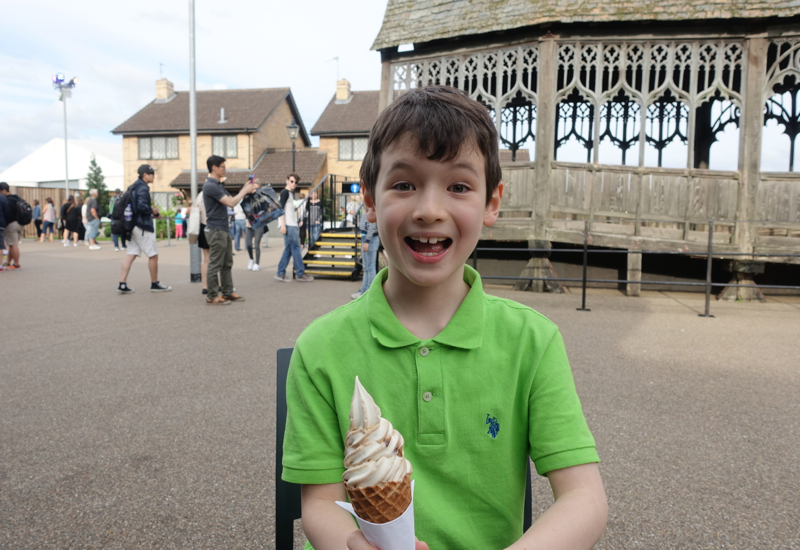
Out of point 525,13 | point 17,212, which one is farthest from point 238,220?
point 525,13

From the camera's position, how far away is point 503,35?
36.5 feet

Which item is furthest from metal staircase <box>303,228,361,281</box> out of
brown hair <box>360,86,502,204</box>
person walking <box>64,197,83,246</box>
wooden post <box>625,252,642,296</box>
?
person walking <box>64,197,83,246</box>

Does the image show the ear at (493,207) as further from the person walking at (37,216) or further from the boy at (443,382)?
the person walking at (37,216)

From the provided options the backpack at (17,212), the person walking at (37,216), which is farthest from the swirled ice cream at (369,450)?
the person walking at (37,216)

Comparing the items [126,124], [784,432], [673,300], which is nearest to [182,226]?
[126,124]

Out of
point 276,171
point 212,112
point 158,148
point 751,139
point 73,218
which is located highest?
point 212,112

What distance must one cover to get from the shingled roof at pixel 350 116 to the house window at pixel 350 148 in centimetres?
74

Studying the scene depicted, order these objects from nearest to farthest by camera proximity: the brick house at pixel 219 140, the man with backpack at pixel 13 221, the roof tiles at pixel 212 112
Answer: the man with backpack at pixel 13 221, the brick house at pixel 219 140, the roof tiles at pixel 212 112

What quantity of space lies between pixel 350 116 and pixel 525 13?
28508 mm

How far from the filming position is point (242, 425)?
13.7 feet

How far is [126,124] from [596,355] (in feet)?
130

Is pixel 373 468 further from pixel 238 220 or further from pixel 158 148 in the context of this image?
pixel 158 148

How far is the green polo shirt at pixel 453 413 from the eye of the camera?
147 cm

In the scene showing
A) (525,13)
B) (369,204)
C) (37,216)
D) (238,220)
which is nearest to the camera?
(369,204)
